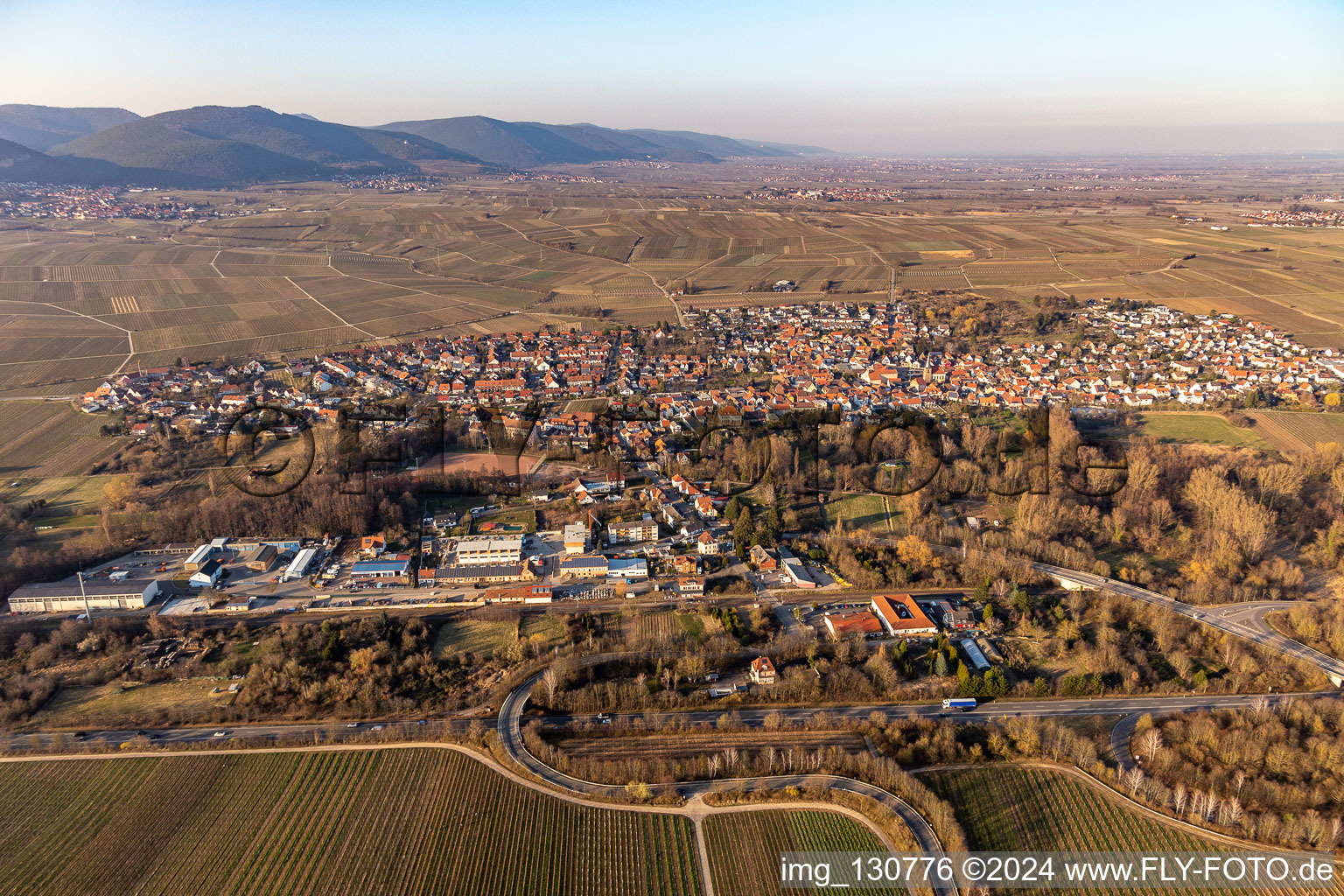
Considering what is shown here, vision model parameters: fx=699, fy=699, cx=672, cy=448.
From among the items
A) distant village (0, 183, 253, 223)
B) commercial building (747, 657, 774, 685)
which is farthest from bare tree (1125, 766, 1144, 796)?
distant village (0, 183, 253, 223)

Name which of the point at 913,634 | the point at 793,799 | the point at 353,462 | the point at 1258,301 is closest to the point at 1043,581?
the point at 913,634

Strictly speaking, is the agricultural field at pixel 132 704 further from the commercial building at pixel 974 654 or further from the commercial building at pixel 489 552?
the commercial building at pixel 974 654

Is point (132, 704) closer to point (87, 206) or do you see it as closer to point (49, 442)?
point (49, 442)

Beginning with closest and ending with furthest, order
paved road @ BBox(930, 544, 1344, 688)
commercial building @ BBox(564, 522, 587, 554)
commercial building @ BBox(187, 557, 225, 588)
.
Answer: paved road @ BBox(930, 544, 1344, 688) < commercial building @ BBox(187, 557, 225, 588) < commercial building @ BBox(564, 522, 587, 554)

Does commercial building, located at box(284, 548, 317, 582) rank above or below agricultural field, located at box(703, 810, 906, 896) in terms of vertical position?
above

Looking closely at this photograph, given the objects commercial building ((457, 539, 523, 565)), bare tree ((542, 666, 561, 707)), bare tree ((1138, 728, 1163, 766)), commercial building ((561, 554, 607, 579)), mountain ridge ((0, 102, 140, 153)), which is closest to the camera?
bare tree ((1138, 728, 1163, 766))

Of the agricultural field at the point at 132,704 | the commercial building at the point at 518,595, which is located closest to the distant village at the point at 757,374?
the commercial building at the point at 518,595

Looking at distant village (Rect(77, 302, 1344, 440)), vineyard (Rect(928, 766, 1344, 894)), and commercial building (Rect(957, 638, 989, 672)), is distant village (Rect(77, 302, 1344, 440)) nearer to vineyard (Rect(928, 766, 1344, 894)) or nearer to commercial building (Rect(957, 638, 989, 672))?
commercial building (Rect(957, 638, 989, 672))

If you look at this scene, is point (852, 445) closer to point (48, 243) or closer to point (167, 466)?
point (167, 466)
